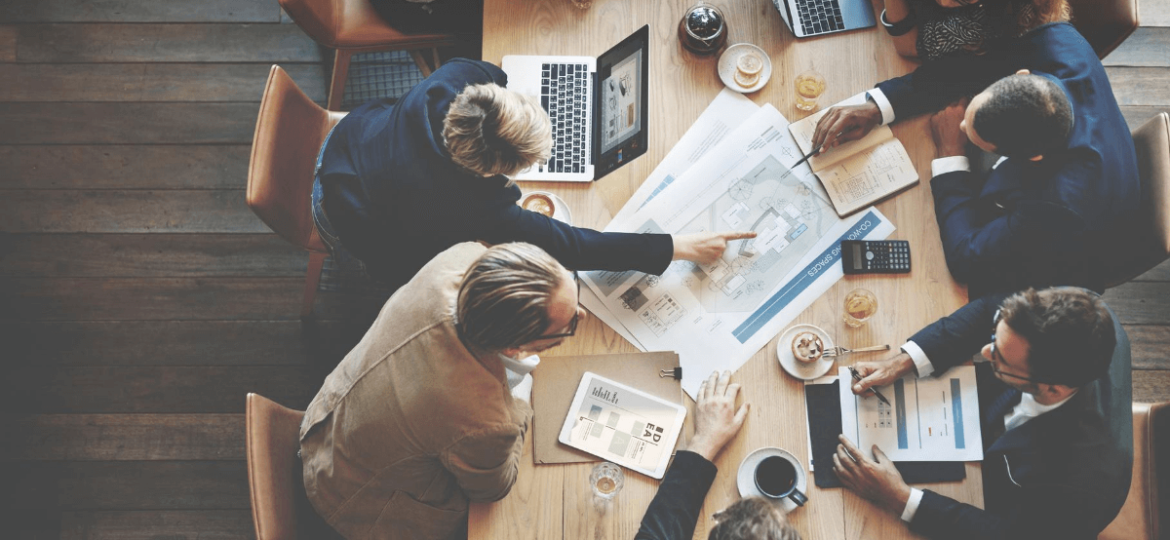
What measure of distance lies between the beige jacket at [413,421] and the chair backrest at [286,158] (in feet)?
1.63

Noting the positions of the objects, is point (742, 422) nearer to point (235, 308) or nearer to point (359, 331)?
point (359, 331)

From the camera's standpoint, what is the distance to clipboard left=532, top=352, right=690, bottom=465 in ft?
5.42

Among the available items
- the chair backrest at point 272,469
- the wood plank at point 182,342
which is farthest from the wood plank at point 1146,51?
the chair backrest at point 272,469

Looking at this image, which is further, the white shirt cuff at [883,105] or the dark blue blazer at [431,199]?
the white shirt cuff at [883,105]

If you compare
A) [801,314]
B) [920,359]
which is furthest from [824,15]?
[920,359]

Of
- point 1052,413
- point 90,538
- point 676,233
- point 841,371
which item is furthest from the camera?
point 90,538

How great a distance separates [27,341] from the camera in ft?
8.48

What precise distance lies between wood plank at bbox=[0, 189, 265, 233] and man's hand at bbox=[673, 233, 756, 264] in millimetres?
1633

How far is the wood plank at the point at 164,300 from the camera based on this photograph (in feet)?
8.54

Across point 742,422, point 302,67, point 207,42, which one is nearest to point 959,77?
point 742,422

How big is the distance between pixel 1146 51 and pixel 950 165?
62.2 inches

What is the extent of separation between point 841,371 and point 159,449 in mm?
2130

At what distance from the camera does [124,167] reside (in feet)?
8.98

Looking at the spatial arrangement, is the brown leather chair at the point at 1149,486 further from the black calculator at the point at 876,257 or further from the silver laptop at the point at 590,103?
the silver laptop at the point at 590,103
